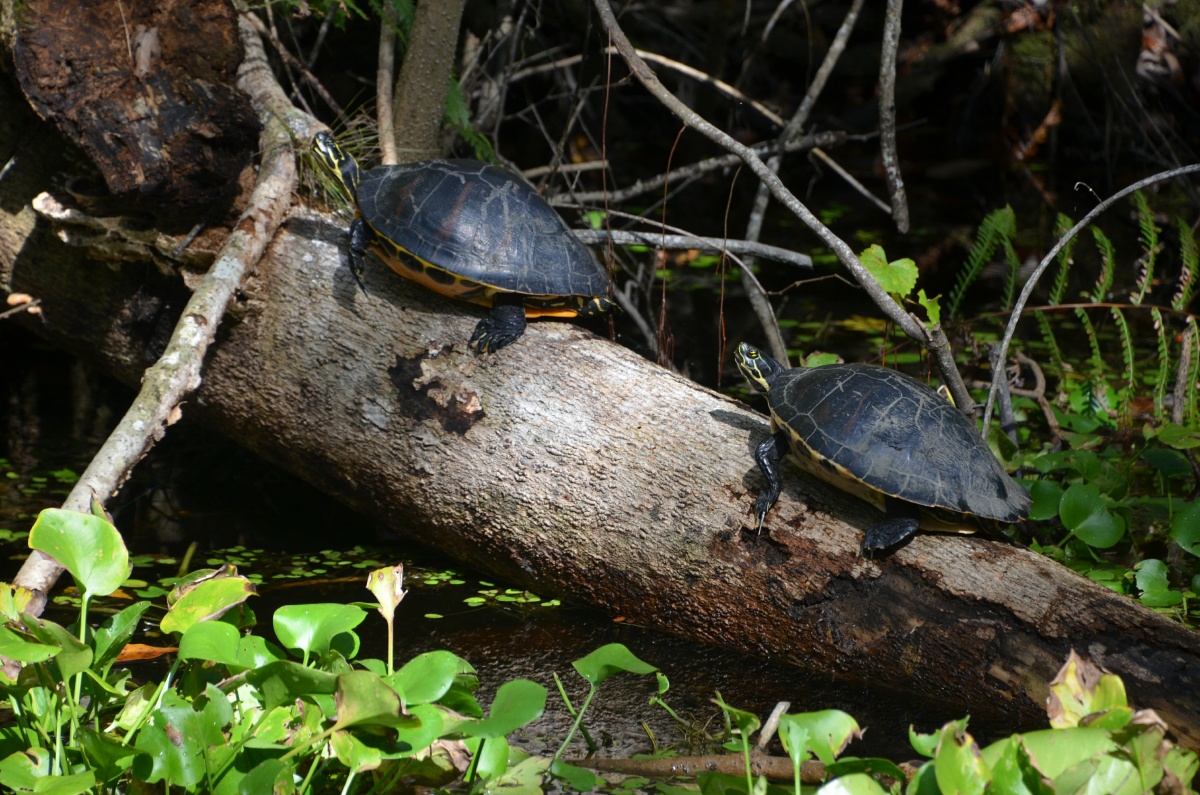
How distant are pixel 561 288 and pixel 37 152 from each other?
2117 millimetres

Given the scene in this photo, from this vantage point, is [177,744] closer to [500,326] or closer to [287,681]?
[287,681]

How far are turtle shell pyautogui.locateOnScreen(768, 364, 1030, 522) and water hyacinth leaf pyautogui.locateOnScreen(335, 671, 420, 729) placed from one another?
1486mm

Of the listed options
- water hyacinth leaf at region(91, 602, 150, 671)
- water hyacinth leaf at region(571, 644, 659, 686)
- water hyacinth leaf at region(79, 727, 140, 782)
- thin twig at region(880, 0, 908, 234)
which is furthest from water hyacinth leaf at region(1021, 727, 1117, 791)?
thin twig at region(880, 0, 908, 234)

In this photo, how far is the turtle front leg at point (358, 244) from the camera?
358 cm

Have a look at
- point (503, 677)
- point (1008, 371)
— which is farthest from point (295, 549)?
point (1008, 371)

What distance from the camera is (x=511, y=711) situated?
196cm

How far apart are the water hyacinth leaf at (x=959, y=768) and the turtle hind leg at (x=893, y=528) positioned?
3.38 ft

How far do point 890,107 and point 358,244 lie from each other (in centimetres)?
205

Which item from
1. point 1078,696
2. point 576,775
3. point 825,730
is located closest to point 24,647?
point 576,775

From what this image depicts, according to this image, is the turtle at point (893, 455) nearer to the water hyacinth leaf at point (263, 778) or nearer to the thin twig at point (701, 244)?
the thin twig at point (701, 244)

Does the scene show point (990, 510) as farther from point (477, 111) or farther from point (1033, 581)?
point (477, 111)

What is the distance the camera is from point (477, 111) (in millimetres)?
5949

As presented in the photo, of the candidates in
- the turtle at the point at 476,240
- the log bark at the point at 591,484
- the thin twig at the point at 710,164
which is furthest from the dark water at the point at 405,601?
the thin twig at the point at 710,164

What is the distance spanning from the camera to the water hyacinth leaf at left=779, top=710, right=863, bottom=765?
6.49ft
